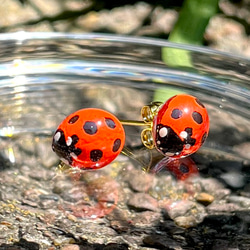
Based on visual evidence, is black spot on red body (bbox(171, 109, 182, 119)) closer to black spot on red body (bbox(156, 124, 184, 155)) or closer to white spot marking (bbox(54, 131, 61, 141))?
black spot on red body (bbox(156, 124, 184, 155))

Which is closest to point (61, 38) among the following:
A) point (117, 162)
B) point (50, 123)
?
point (50, 123)

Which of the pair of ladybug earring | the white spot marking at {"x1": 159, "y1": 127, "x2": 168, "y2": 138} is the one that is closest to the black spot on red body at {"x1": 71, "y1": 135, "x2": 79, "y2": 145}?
the pair of ladybug earring

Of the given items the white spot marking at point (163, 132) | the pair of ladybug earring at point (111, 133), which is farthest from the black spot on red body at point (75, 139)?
the white spot marking at point (163, 132)

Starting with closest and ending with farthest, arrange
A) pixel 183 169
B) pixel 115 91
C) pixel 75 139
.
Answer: pixel 75 139, pixel 183 169, pixel 115 91

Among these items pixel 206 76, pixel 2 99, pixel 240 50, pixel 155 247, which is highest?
pixel 240 50

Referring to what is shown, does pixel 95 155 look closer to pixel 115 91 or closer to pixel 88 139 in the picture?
pixel 88 139

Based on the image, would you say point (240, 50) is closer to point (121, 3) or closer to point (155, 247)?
point (121, 3)

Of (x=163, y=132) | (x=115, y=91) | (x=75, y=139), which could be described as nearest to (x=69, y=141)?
(x=75, y=139)
